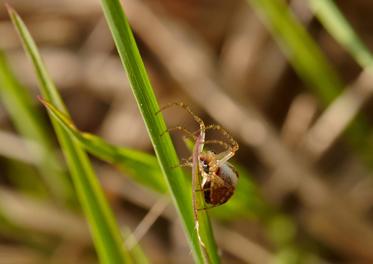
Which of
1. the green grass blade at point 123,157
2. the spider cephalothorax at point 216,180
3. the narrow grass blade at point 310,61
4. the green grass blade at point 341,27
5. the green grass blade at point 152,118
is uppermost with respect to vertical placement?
the narrow grass blade at point 310,61

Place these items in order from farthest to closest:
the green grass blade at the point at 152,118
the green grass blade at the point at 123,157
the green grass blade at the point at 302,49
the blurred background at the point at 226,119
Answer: the blurred background at the point at 226,119, the green grass blade at the point at 302,49, the green grass blade at the point at 123,157, the green grass blade at the point at 152,118

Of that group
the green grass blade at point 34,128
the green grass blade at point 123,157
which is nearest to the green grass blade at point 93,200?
the green grass blade at point 123,157

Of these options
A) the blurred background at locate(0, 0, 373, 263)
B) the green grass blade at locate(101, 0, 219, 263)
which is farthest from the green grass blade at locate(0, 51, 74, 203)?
the green grass blade at locate(101, 0, 219, 263)

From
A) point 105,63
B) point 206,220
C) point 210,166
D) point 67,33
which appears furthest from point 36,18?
point 206,220

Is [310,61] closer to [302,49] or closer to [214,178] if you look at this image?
[302,49]

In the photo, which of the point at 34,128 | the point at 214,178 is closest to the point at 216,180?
the point at 214,178

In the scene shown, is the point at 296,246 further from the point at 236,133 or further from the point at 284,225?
the point at 236,133

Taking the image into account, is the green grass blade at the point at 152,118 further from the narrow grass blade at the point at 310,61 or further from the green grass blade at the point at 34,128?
the green grass blade at the point at 34,128

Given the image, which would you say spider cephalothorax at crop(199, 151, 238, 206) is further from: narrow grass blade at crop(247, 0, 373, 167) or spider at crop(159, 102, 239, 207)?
narrow grass blade at crop(247, 0, 373, 167)

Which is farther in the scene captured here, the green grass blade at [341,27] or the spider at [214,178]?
the green grass blade at [341,27]
